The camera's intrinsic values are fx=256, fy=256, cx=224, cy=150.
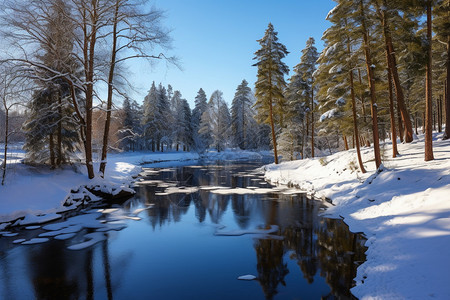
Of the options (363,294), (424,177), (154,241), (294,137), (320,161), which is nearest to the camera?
(363,294)

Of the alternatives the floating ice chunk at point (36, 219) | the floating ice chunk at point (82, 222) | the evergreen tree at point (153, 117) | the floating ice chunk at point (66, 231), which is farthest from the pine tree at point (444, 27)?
the evergreen tree at point (153, 117)

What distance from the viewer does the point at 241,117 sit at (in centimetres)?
5984

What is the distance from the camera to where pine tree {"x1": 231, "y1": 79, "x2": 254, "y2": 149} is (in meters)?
59.7

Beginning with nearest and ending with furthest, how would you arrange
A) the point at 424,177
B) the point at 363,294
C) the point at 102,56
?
the point at 363,294
the point at 424,177
the point at 102,56

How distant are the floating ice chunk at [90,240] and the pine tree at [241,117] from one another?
5199 cm

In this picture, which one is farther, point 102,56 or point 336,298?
point 102,56

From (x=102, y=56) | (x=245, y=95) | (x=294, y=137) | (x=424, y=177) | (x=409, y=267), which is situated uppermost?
(x=245, y=95)

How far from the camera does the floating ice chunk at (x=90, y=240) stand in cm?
790

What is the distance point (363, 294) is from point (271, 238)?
3.68 meters

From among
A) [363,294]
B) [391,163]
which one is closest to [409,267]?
[363,294]

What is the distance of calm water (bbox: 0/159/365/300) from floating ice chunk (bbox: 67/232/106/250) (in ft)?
0.74

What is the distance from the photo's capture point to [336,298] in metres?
5.11

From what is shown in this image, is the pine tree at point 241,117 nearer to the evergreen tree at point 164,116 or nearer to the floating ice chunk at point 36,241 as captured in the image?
the evergreen tree at point 164,116

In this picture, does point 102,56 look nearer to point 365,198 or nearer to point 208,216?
point 208,216
